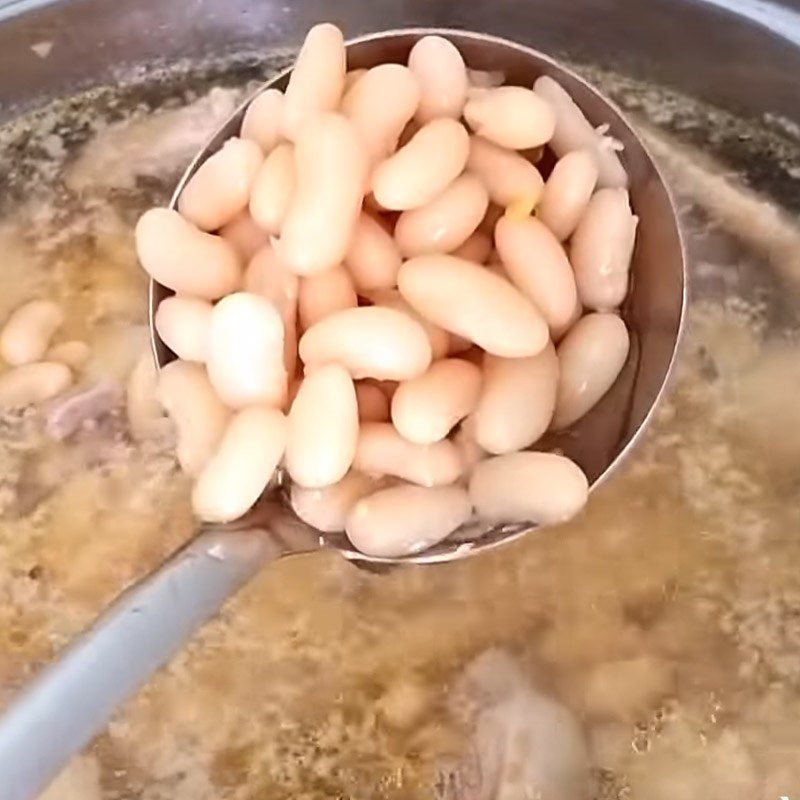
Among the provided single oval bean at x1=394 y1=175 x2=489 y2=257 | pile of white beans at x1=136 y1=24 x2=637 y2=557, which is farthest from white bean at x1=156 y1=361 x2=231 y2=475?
single oval bean at x1=394 y1=175 x2=489 y2=257

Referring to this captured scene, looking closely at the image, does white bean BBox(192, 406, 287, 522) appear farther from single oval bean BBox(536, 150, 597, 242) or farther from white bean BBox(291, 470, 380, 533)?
single oval bean BBox(536, 150, 597, 242)

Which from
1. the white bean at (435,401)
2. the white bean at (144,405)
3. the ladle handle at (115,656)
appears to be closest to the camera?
the ladle handle at (115,656)

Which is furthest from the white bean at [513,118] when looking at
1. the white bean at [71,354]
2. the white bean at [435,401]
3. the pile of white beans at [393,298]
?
the white bean at [71,354]

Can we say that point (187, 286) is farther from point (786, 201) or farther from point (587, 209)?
point (786, 201)

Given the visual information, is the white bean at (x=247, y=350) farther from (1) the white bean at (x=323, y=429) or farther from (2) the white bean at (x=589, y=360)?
(2) the white bean at (x=589, y=360)

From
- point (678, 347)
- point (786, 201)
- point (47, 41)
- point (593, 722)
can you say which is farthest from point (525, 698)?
point (47, 41)

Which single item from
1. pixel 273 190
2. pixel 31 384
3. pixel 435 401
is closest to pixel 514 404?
pixel 435 401
